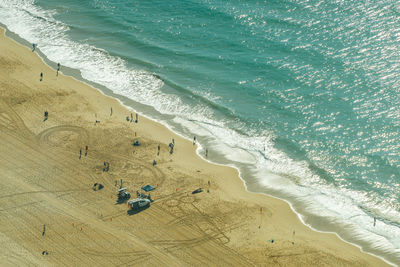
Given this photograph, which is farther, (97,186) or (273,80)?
(273,80)

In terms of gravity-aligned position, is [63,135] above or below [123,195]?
above

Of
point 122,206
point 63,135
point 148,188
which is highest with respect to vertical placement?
point 148,188

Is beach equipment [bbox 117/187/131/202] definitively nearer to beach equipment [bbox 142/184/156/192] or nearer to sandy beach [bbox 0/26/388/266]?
sandy beach [bbox 0/26/388/266]

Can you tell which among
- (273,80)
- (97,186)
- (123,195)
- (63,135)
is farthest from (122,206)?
(273,80)

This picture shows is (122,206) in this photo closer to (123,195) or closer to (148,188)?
(123,195)

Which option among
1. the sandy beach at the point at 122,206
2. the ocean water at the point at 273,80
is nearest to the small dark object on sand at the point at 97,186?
the sandy beach at the point at 122,206
